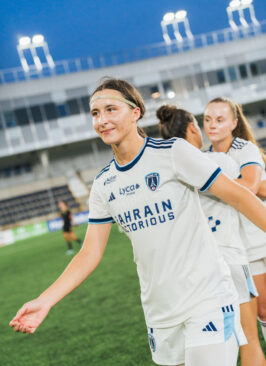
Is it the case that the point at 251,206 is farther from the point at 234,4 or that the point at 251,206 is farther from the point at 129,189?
the point at 234,4

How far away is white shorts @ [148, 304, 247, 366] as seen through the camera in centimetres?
197

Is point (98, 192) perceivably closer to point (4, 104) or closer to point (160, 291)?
point (160, 291)

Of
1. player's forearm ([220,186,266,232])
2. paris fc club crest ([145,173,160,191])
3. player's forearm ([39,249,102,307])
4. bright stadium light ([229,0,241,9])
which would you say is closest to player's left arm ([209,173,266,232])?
player's forearm ([220,186,266,232])

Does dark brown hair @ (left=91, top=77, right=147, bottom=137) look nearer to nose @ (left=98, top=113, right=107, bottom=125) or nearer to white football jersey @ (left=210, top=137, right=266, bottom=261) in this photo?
nose @ (left=98, top=113, right=107, bottom=125)

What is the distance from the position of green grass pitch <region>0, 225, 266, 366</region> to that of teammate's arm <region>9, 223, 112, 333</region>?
2142 mm

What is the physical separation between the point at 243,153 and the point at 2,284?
9057 mm

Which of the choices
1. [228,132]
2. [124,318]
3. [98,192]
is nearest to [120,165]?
[98,192]

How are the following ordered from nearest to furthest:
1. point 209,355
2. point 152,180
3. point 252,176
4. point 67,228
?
point 209,355 → point 152,180 → point 252,176 → point 67,228

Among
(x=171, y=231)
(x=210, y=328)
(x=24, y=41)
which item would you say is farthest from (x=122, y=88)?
(x=24, y=41)

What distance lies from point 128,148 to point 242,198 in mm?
620

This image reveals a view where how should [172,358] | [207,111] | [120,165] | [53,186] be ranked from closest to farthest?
[172,358] < [120,165] < [207,111] < [53,186]

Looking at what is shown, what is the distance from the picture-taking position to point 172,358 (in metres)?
2.04

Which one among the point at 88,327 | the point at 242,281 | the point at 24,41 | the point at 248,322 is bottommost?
the point at 88,327

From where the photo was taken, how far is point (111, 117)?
2.10 meters
